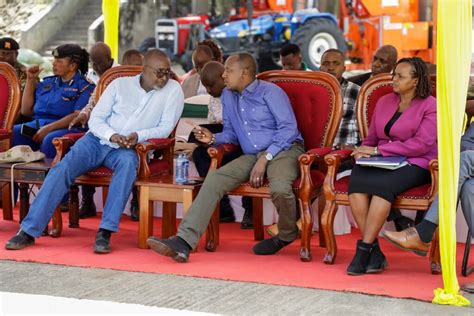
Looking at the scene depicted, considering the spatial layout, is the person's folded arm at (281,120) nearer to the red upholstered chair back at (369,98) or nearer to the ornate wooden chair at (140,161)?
the red upholstered chair back at (369,98)

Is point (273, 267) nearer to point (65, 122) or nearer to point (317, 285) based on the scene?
point (317, 285)

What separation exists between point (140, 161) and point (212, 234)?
2.36 ft

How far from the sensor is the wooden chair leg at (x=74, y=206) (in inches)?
294

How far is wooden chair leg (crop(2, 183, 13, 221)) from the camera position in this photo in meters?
7.79

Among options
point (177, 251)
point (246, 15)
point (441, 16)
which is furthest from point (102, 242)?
point (246, 15)

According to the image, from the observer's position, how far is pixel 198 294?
5.49m

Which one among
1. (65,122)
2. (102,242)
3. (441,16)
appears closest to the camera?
(441,16)

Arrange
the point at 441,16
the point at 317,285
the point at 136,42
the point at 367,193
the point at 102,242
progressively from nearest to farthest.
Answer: the point at 441,16, the point at 317,285, the point at 367,193, the point at 102,242, the point at 136,42

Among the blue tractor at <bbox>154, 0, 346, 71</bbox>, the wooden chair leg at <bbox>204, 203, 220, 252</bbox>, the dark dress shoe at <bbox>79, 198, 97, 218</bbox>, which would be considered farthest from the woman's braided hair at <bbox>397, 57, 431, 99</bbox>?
the blue tractor at <bbox>154, 0, 346, 71</bbox>

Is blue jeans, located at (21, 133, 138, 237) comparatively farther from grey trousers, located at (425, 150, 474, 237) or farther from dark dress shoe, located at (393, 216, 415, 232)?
grey trousers, located at (425, 150, 474, 237)

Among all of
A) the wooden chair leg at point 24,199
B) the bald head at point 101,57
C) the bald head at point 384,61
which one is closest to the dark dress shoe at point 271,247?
the wooden chair leg at point 24,199

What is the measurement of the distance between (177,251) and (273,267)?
1.93 ft

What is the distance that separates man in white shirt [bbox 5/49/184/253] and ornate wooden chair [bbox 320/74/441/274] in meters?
1.30

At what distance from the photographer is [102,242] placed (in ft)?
21.8
